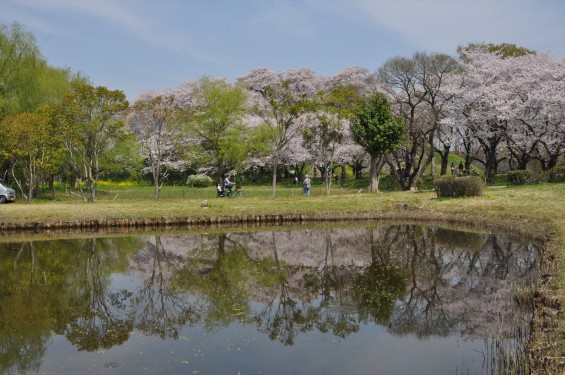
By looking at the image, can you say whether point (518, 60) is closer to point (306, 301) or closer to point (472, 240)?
point (472, 240)

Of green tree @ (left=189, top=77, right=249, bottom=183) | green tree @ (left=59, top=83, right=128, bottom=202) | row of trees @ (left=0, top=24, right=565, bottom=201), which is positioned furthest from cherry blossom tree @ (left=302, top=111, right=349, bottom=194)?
green tree @ (left=59, top=83, right=128, bottom=202)

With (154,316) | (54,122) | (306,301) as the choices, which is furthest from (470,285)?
(54,122)

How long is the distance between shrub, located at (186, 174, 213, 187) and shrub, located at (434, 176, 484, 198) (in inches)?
1322

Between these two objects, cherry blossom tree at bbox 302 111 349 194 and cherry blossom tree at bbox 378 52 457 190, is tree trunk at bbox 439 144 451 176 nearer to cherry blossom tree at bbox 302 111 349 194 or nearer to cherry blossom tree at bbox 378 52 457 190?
cherry blossom tree at bbox 378 52 457 190

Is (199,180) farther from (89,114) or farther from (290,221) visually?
(290,221)

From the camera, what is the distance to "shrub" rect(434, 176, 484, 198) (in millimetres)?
31281

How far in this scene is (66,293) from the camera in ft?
47.2

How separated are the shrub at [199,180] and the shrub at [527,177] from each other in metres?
34.7

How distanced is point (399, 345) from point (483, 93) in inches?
1444

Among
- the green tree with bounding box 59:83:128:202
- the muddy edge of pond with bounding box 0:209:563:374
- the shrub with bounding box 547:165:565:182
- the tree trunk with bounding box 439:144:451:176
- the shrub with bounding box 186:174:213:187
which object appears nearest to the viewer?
the muddy edge of pond with bounding box 0:209:563:374

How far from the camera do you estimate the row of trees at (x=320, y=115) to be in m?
35.0

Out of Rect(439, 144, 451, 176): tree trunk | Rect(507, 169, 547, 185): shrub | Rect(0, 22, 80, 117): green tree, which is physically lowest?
Rect(507, 169, 547, 185): shrub

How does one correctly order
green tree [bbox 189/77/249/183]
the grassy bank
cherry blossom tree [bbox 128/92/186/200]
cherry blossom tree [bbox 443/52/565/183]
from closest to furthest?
1. the grassy bank
2. cherry blossom tree [bbox 128/92/186/200]
3. cherry blossom tree [bbox 443/52/565/183]
4. green tree [bbox 189/77/249/183]

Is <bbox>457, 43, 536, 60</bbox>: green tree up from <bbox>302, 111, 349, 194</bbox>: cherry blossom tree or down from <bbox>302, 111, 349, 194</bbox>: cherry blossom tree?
up
